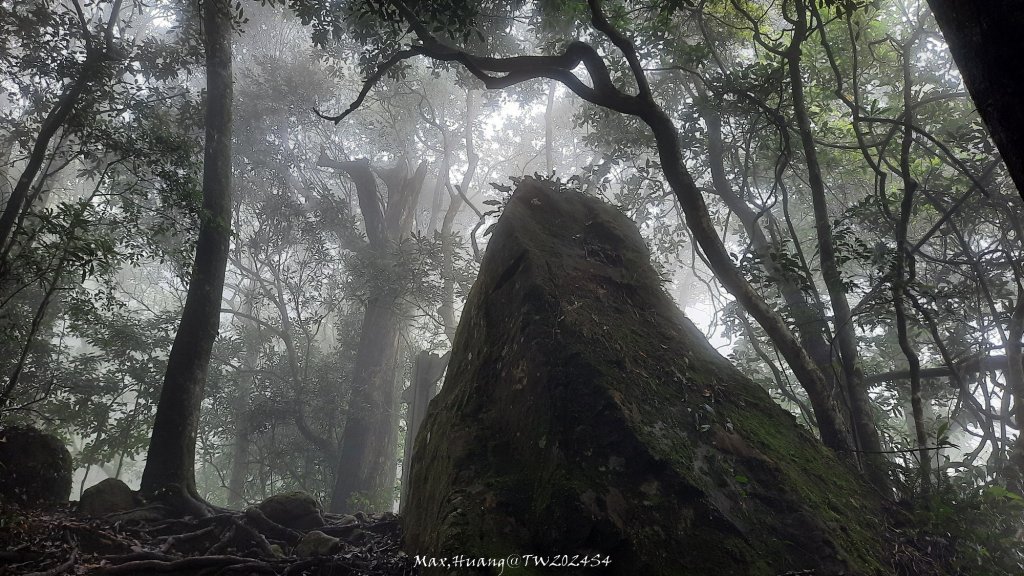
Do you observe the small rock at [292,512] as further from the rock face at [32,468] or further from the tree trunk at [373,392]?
the tree trunk at [373,392]

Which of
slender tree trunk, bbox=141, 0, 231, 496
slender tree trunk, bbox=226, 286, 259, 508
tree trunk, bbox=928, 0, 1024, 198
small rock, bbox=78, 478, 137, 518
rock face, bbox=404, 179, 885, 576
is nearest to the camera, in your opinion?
tree trunk, bbox=928, 0, 1024, 198

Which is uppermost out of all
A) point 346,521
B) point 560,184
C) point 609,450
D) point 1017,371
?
point 560,184

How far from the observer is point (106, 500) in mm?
5602

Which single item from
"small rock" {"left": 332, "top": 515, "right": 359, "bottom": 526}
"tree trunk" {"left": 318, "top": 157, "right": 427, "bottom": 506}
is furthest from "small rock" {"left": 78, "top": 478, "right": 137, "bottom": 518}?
"tree trunk" {"left": 318, "top": 157, "right": 427, "bottom": 506}

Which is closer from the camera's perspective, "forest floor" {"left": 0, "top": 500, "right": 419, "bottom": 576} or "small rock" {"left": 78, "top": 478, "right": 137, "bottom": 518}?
"forest floor" {"left": 0, "top": 500, "right": 419, "bottom": 576}

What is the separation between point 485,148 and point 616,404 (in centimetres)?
2801

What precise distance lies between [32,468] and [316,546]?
10.8ft

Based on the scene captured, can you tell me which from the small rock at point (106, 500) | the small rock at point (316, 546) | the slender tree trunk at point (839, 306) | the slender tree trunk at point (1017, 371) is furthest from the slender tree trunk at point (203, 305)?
the slender tree trunk at point (1017, 371)

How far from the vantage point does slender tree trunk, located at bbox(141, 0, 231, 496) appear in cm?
602

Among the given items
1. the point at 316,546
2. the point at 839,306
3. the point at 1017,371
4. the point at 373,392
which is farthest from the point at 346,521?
the point at 1017,371

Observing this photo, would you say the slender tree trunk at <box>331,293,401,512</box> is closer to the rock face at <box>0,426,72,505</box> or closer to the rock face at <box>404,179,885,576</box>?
the rock face at <box>0,426,72,505</box>

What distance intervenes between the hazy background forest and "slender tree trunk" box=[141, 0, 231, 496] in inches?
17.2

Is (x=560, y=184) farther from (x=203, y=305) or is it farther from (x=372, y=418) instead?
(x=372, y=418)

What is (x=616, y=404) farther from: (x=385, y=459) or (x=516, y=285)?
(x=385, y=459)
